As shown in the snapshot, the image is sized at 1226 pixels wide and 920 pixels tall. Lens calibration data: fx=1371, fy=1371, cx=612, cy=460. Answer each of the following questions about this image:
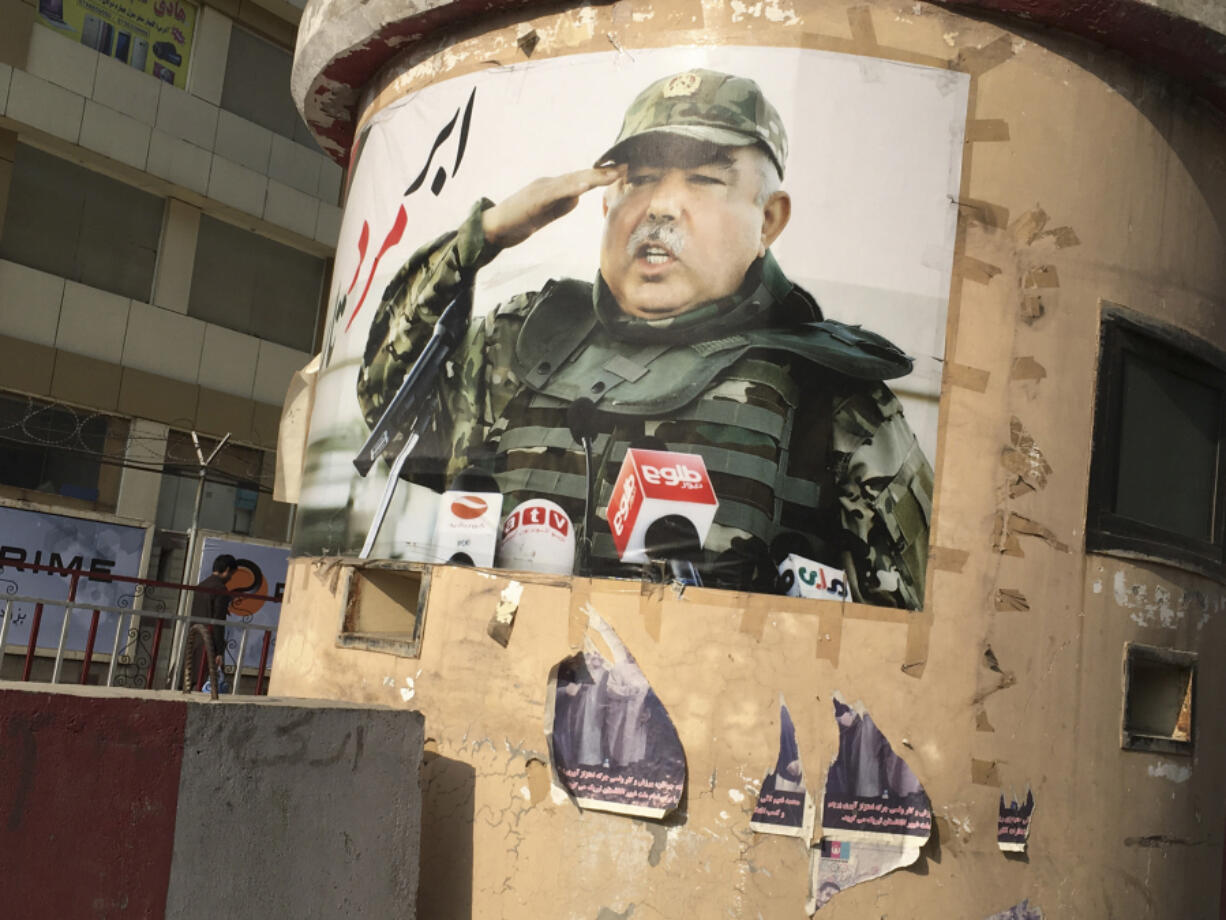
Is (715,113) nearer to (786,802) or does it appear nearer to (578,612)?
(578,612)

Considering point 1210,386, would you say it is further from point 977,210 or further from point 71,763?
point 71,763

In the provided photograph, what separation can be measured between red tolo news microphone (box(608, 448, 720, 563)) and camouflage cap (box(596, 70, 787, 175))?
4.34ft

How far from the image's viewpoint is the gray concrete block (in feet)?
15.1

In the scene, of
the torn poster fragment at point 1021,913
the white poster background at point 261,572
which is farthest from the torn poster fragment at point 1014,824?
the white poster background at point 261,572

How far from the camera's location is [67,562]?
1695 centimetres

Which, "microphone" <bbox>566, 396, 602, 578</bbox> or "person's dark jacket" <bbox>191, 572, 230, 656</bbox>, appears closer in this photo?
"microphone" <bbox>566, 396, 602, 578</bbox>

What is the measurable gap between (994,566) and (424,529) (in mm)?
2450

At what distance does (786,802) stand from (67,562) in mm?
13763

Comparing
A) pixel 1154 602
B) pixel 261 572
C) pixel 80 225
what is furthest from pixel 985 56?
pixel 261 572

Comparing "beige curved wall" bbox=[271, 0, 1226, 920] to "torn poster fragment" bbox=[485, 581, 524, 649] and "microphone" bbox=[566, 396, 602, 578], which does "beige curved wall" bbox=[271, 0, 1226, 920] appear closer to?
"torn poster fragment" bbox=[485, 581, 524, 649]

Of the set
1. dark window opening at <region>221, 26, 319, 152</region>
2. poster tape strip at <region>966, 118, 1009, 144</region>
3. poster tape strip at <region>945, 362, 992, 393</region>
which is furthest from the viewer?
dark window opening at <region>221, 26, 319, 152</region>

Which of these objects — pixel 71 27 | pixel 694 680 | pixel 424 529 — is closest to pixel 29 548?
pixel 71 27

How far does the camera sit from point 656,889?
17.6ft

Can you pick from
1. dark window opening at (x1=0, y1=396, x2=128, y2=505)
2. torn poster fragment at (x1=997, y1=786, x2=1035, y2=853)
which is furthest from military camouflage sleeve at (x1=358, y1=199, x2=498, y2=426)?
dark window opening at (x1=0, y1=396, x2=128, y2=505)
